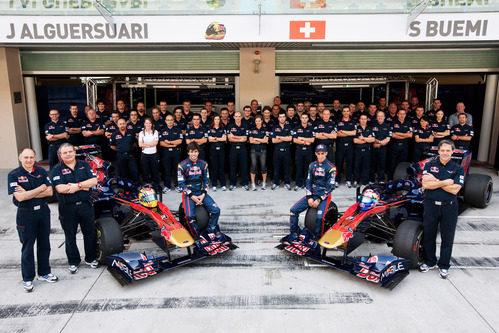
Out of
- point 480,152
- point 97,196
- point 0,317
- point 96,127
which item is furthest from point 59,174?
point 480,152

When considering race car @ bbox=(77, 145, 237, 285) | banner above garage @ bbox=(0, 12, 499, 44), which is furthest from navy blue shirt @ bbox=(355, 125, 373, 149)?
race car @ bbox=(77, 145, 237, 285)

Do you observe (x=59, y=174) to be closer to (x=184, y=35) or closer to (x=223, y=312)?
(x=223, y=312)

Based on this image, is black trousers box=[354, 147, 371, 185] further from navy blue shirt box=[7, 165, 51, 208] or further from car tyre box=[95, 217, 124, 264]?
navy blue shirt box=[7, 165, 51, 208]

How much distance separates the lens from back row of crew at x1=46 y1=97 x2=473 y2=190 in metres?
9.74

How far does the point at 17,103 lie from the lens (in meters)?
12.3

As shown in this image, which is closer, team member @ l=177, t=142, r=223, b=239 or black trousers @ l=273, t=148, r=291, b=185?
team member @ l=177, t=142, r=223, b=239

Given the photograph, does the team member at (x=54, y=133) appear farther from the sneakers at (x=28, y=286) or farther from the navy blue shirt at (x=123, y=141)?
the sneakers at (x=28, y=286)

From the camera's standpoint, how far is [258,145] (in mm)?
9977

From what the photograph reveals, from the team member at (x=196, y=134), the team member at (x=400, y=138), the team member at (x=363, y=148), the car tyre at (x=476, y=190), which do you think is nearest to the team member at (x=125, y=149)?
the team member at (x=196, y=134)

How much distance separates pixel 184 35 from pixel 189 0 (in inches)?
30.8

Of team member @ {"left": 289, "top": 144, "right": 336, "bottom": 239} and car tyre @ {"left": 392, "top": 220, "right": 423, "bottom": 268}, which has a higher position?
team member @ {"left": 289, "top": 144, "right": 336, "bottom": 239}

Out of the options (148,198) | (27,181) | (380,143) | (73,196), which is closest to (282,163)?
(380,143)

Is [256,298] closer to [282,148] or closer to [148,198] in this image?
[148,198]

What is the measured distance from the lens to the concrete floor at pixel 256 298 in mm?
4797
